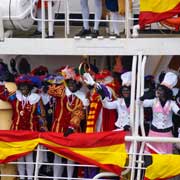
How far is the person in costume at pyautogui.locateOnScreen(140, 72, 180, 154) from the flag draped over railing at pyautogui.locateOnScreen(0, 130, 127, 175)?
1.14 ft

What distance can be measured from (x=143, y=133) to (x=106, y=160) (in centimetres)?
45

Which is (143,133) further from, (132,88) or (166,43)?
(166,43)

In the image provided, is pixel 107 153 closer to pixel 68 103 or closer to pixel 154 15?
pixel 68 103

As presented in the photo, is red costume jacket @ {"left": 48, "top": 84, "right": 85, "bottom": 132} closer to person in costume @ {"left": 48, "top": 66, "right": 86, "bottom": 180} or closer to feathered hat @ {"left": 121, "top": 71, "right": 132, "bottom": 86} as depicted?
person in costume @ {"left": 48, "top": 66, "right": 86, "bottom": 180}

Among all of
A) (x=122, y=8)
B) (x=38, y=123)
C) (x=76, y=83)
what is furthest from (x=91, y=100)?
(x=122, y=8)

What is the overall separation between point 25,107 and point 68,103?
45 centimetres

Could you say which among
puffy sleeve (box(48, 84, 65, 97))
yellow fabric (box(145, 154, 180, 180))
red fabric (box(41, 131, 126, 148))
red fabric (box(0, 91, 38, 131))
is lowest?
yellow fabric (box(145, 154, 180, 180))

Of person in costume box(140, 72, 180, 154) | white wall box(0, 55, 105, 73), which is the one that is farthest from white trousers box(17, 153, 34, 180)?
white wall box(0, 55, 105, 73)

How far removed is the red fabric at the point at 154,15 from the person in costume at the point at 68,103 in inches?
35.5

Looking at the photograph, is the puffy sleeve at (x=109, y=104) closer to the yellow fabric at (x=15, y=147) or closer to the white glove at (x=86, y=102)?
the white glove at (x=86, y=102)

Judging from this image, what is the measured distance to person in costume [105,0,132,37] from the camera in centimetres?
674

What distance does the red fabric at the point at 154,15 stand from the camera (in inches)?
248

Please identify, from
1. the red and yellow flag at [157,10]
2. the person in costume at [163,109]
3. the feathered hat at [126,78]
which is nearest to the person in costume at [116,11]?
the red and yellow flag at [157,10]

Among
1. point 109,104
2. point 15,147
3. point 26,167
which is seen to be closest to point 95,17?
point 109,104
